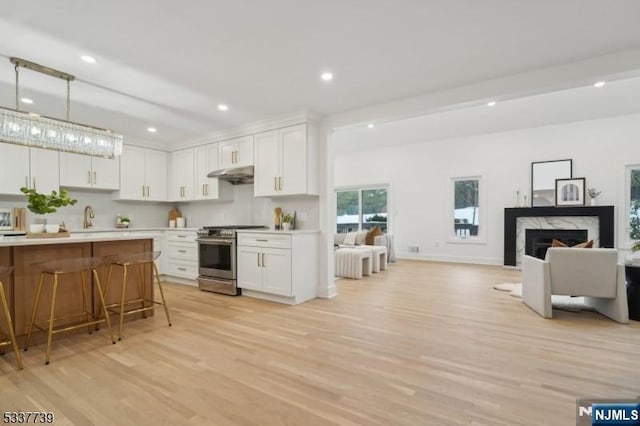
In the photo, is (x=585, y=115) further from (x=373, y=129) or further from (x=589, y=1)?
(x=589, y=1)

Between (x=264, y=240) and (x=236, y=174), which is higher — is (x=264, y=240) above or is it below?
below

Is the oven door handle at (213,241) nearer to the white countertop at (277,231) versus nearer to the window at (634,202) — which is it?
the white countertop at (277,231)

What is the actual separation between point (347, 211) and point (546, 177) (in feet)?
16.3

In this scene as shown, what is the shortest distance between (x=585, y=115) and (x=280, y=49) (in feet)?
21.3

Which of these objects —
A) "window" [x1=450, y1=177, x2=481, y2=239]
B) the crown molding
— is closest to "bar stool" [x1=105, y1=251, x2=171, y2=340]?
the crown molding

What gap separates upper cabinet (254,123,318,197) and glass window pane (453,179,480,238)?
15.5 ft

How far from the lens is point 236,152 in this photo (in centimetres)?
505

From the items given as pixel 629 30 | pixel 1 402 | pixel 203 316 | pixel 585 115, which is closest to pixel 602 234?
pixel 585 115

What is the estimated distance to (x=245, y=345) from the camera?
2.74 meters

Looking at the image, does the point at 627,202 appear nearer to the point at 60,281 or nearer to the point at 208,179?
the point at 208,179

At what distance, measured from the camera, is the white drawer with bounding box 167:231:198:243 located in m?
5.21

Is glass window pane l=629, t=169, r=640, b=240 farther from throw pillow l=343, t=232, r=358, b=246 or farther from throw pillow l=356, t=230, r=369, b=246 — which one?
throw pillow l=343, t=232, r=358, b=246

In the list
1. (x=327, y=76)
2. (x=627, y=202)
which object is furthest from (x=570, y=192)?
(x=327, y=76)

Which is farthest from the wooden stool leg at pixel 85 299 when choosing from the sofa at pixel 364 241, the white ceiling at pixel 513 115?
the sofa at pixel 364 241
